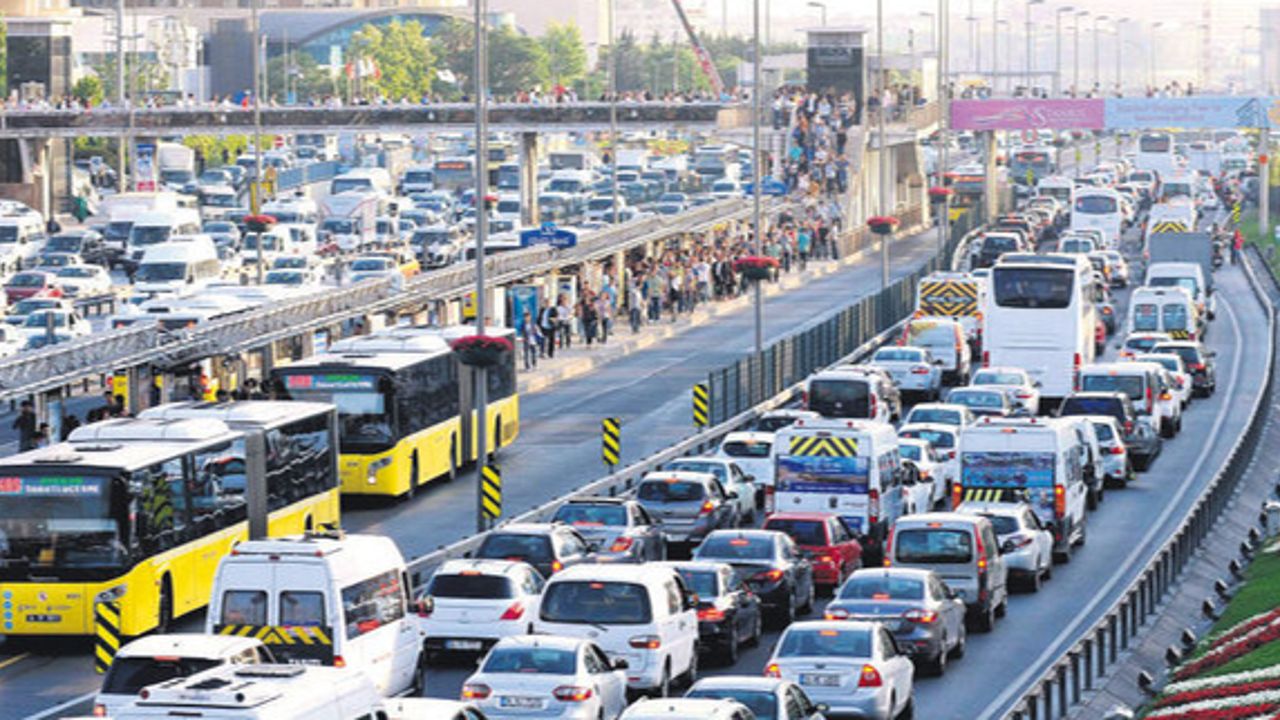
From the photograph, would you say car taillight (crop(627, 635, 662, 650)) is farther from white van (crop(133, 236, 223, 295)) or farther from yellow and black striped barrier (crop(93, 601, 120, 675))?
white van (crop(133, 236, 223, 295))

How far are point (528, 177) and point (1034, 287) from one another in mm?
58059

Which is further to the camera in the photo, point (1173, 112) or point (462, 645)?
point (1173, 112)

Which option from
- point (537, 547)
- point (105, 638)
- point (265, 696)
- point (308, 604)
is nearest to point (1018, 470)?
point (537, 547)

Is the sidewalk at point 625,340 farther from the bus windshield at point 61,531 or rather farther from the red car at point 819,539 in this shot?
the bus windshield at point 61,531

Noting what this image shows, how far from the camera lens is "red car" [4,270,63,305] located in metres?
82.7

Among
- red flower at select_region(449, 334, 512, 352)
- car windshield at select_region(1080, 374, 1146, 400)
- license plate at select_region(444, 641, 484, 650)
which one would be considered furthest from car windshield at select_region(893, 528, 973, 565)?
car windshield at select_region(1080, 374, 1146, 400)

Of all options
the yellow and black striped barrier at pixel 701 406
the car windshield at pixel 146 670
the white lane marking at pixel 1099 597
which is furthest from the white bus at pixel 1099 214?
the car windshield at pixel 146 670

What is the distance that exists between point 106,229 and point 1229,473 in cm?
6074

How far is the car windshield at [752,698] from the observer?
2698cm

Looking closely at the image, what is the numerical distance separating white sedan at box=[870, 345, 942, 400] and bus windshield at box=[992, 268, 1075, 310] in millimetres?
2465

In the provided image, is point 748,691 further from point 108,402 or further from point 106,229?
point 106,229

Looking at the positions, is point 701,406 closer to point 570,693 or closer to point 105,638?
point 105,638

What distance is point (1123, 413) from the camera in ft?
184

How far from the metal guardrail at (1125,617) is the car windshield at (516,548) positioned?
6.44 m
